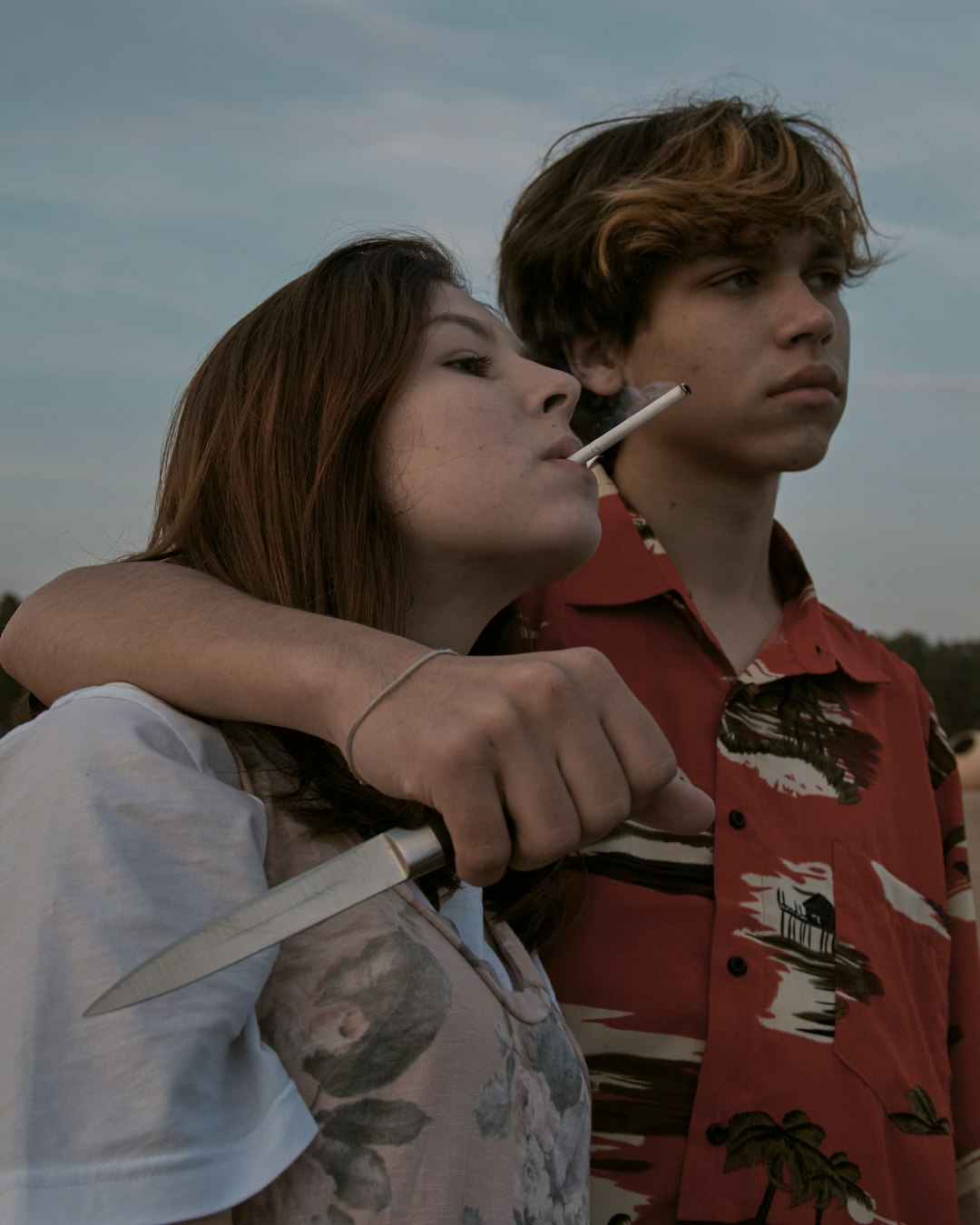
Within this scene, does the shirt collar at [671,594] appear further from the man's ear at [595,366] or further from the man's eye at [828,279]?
the man's eye at [828,279]

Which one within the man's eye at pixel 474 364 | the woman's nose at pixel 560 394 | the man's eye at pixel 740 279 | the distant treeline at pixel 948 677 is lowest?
the distant treeline at pixel 948 677

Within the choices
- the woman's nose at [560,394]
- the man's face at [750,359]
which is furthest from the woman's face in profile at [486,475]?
the man's face at [750,359]

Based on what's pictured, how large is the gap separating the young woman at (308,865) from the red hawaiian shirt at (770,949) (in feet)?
1.15

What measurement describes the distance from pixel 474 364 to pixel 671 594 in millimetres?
838

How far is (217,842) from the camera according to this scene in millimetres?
1409

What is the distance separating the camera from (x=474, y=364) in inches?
80.7

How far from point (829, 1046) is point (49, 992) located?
61.3 inches

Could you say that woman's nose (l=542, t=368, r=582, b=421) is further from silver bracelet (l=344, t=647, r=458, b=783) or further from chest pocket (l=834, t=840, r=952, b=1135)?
chest pocket (l=834, t=840, r=952, b=1135)

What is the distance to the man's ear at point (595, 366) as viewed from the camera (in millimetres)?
Answer: 3029

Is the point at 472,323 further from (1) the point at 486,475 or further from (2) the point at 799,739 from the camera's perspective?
(2) the point at 799,739

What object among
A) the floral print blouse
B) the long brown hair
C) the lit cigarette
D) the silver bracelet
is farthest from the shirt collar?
the silver bracelet

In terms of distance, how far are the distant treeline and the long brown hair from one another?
25.6 meters

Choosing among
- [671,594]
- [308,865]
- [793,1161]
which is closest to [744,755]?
[671,594]

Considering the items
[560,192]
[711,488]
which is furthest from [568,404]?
[560,192]
